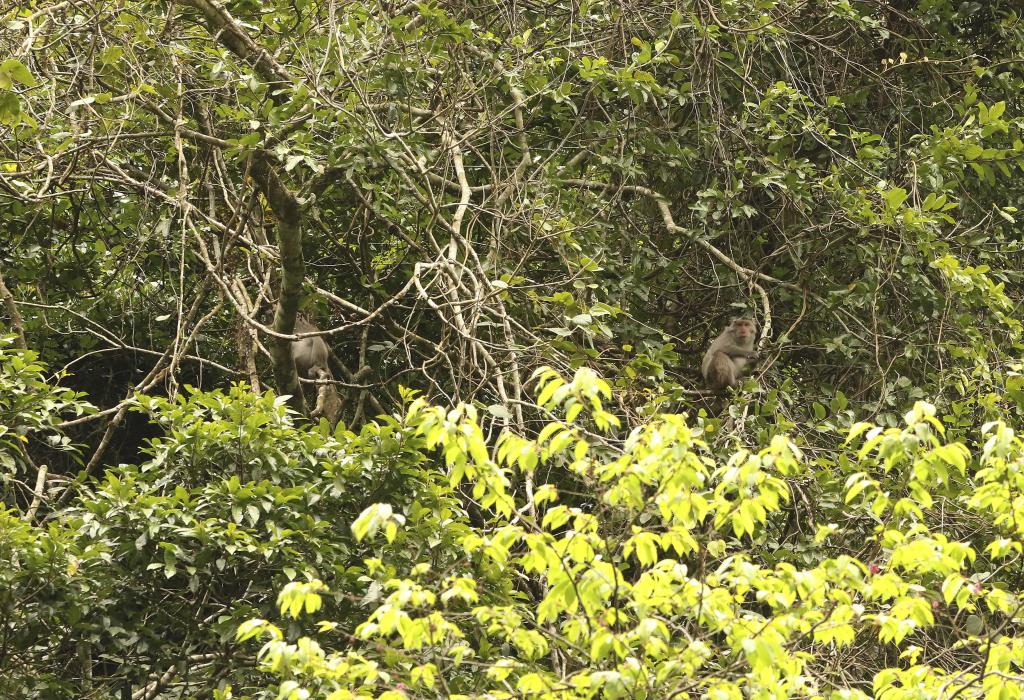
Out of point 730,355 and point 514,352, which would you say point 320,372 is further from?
point 730,355

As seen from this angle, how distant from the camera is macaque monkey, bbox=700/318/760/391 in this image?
6984 mm

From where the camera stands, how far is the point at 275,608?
16.6 feet

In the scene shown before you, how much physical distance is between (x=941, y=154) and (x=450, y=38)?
109 inches

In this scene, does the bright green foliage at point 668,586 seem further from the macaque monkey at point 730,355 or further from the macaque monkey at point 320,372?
the macaque monkey at point 320,372

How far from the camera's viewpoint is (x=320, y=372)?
278 inches

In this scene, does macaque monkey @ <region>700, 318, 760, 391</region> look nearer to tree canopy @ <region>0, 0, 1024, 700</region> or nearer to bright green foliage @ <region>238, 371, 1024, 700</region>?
tree canopy @ <region>0, 0, 1024, 700</region>

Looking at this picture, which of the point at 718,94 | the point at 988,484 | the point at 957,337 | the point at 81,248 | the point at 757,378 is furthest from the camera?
the point at 81,248

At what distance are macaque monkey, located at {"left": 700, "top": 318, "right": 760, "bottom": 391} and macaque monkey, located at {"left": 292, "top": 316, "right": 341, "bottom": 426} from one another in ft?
7.20

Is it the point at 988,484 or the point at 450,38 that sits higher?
the point at 450,38

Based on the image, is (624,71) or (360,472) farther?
(624,71)

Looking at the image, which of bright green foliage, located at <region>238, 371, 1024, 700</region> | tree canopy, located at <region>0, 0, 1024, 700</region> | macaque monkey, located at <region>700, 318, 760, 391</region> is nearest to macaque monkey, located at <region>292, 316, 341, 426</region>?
tree canopy, located at <region>0, 0, 1024, 700</region>

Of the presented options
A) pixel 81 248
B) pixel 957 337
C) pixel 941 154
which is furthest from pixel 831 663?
pixel 81 248

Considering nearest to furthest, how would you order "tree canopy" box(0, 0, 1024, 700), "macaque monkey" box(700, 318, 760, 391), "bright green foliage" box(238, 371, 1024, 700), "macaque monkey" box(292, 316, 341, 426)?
"bright green foliage" box(238, 371, 1024, 700)
"tree canopy" box(0, 0, 1024, 700)
"macaque monkey" box(700, 318, 760, 391)
"macaque monkey" box(292, 316, 341, 426)

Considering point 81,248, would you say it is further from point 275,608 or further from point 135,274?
point 275,608
